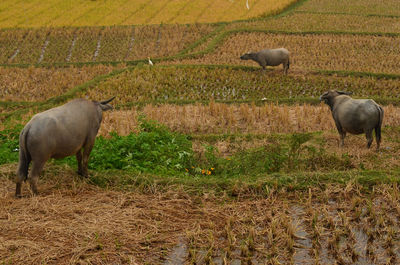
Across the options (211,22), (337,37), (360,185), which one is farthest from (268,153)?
(211,22)

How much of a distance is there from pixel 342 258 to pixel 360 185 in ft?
5.74

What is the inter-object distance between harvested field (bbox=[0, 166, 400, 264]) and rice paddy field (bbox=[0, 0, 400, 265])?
0.06ft

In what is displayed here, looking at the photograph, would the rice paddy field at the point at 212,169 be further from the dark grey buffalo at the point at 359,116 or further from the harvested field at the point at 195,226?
the dark grey buffalo at the point at 359,116

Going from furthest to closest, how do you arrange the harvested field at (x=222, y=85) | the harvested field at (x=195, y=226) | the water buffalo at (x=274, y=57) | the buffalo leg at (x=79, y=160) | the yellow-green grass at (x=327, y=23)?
the yellow-green grass at (x=327, y=23)
the water buffalo at (x=274, y=57)
the harvested field at (x=222, y=85)
the buffalo leg at (x=79, y=160)
the harvested field at (x=195, y=226)

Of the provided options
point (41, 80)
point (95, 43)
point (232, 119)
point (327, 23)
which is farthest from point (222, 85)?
point (327, 23)

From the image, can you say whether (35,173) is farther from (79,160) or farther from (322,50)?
(322,50)

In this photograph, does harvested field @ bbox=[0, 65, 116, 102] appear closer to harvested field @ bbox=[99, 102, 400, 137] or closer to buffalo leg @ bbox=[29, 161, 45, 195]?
harvested field @ bbox=[99, 102, 400, 137]

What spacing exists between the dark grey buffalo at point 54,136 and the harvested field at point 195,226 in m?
0.53

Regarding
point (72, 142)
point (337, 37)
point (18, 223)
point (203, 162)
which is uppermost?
point (72, 142)

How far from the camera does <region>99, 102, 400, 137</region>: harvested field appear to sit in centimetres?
985

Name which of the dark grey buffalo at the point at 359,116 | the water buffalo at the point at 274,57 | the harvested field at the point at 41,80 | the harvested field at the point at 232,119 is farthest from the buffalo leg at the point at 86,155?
the water buffalo at the point at 274,57

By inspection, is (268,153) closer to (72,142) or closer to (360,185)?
(360,185)

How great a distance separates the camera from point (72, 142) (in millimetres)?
5355

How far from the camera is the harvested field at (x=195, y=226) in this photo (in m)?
4.52
